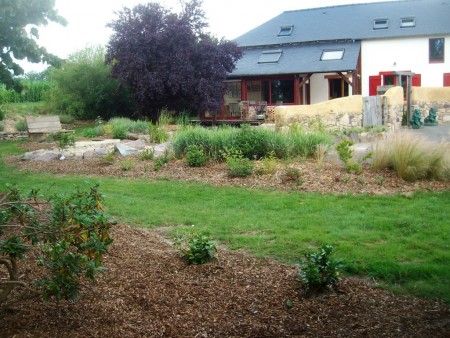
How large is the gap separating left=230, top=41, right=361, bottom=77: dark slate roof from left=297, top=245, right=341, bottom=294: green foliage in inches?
962

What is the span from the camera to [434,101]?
24.1 meters

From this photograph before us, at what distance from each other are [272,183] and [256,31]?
27.4 meters

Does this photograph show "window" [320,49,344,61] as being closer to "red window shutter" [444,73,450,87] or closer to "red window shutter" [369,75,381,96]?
"red window shutter" [369,75,381,96]

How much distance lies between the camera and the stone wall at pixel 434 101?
2406 centimetres

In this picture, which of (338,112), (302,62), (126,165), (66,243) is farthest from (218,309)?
(302,62)

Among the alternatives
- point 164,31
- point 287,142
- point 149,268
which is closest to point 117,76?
point 164,31

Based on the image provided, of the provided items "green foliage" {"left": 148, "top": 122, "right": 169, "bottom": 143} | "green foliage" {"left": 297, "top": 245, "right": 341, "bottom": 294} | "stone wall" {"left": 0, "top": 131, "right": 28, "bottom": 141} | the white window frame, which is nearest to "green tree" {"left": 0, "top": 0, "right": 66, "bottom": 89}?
"green foliage" {"left": 297, "top": 245, "right": 341, "bottom": 294}

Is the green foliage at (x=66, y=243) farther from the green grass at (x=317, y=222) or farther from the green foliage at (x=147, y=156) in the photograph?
the green foliage at (x=147, y=156)

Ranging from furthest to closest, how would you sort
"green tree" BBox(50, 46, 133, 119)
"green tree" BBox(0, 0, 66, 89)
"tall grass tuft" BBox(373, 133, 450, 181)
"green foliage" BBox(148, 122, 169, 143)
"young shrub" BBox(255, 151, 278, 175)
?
"green tree" BBox(50, 46, 133, 119) < "green foliage" BBox(148, 122, 169, 143) < "young shrub" BBox(255, 151, 278, 175) < "tall grass tuft" BBox(373, 133, 450, 181) < "green tree" BBox(0, 0, 66, 89)

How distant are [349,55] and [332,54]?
38.7 inches

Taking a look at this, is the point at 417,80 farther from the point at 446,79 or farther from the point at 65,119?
the point at 65,119

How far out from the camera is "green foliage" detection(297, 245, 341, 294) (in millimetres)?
4375

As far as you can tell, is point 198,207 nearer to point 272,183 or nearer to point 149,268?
point 272,183

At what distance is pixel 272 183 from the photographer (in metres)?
9.38
